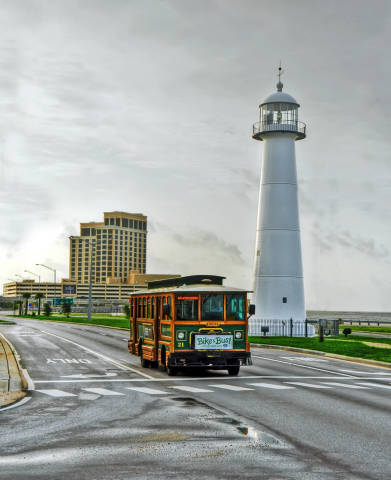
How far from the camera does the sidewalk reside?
55.6 ft

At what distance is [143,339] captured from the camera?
2641 cm

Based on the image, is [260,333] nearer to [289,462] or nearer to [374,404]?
[374,404]

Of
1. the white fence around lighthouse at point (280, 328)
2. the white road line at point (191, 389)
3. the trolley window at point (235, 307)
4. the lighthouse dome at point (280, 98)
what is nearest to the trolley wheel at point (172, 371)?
the trolley window at point (235, 307)

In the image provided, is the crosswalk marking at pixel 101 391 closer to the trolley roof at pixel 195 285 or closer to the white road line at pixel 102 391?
the white road line at pixel 102 391

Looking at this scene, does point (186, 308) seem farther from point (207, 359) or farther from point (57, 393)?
point (57, 393)

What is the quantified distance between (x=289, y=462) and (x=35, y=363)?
19339 mm

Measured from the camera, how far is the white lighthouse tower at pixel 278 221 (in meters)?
50.8

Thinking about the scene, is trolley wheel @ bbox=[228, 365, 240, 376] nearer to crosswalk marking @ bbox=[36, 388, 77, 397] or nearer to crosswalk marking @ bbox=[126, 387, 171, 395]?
crosswalk marking @ bbox=[126, 387, 171, 395]

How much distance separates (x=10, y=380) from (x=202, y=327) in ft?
19.9

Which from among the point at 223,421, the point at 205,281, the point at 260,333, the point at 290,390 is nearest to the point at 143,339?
the point at 205,281

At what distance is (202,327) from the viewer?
22.7 meters

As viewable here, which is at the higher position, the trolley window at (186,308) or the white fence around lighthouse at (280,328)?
the trolley window at (186,308)

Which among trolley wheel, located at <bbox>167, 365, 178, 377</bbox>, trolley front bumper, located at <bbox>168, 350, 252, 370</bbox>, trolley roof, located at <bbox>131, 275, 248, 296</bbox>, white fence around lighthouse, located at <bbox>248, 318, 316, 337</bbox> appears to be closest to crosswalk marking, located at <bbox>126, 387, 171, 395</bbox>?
trolley front bumper, located at <bbox>168, 350, 252, 370</bbox>

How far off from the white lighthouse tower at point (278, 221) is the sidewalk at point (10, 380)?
24003 millimetres
